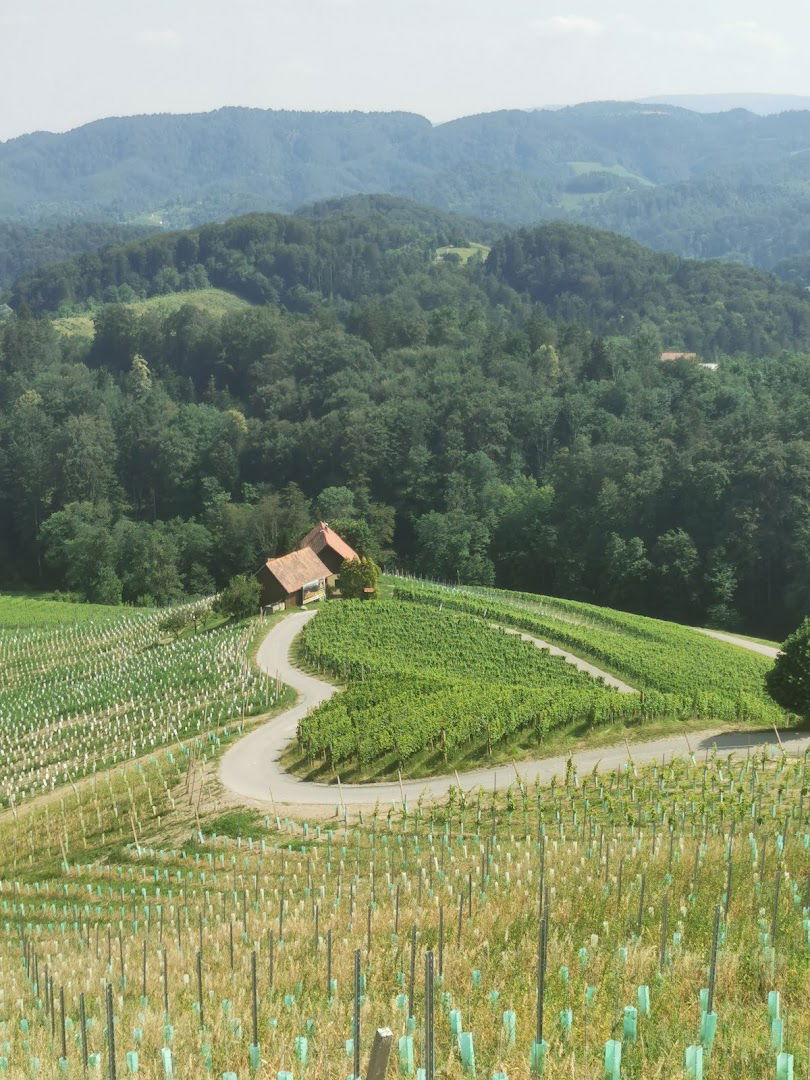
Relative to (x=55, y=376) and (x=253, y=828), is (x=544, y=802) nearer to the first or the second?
(x=253, y=828)

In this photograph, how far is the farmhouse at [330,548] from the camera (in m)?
63.5

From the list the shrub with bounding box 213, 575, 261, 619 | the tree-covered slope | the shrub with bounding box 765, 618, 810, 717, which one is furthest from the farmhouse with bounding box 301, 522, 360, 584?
the tree-covered slope

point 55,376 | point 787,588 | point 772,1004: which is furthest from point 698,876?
point 55,376

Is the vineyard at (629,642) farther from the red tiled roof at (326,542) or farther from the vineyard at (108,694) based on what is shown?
the vineyard at (108,694)

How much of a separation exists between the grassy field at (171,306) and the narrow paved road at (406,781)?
389 feet

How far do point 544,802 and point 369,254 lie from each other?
167 m

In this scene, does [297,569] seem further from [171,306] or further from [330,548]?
[171,306]

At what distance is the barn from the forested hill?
103149 millimetres

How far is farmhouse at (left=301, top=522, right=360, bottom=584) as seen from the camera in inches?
2501

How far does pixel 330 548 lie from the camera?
63.6m

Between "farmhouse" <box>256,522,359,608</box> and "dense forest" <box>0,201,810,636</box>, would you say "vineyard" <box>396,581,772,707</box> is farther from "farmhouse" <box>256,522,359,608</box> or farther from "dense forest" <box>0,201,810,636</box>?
"dense forest" <box>0,201,810,636</box>

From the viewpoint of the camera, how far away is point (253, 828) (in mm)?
28266

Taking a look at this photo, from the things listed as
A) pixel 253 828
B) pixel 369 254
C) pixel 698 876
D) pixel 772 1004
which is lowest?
pixel 253 828

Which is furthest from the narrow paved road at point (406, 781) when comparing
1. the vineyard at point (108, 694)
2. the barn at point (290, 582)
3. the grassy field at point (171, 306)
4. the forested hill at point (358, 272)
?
the forested hill at point (358, 272)
